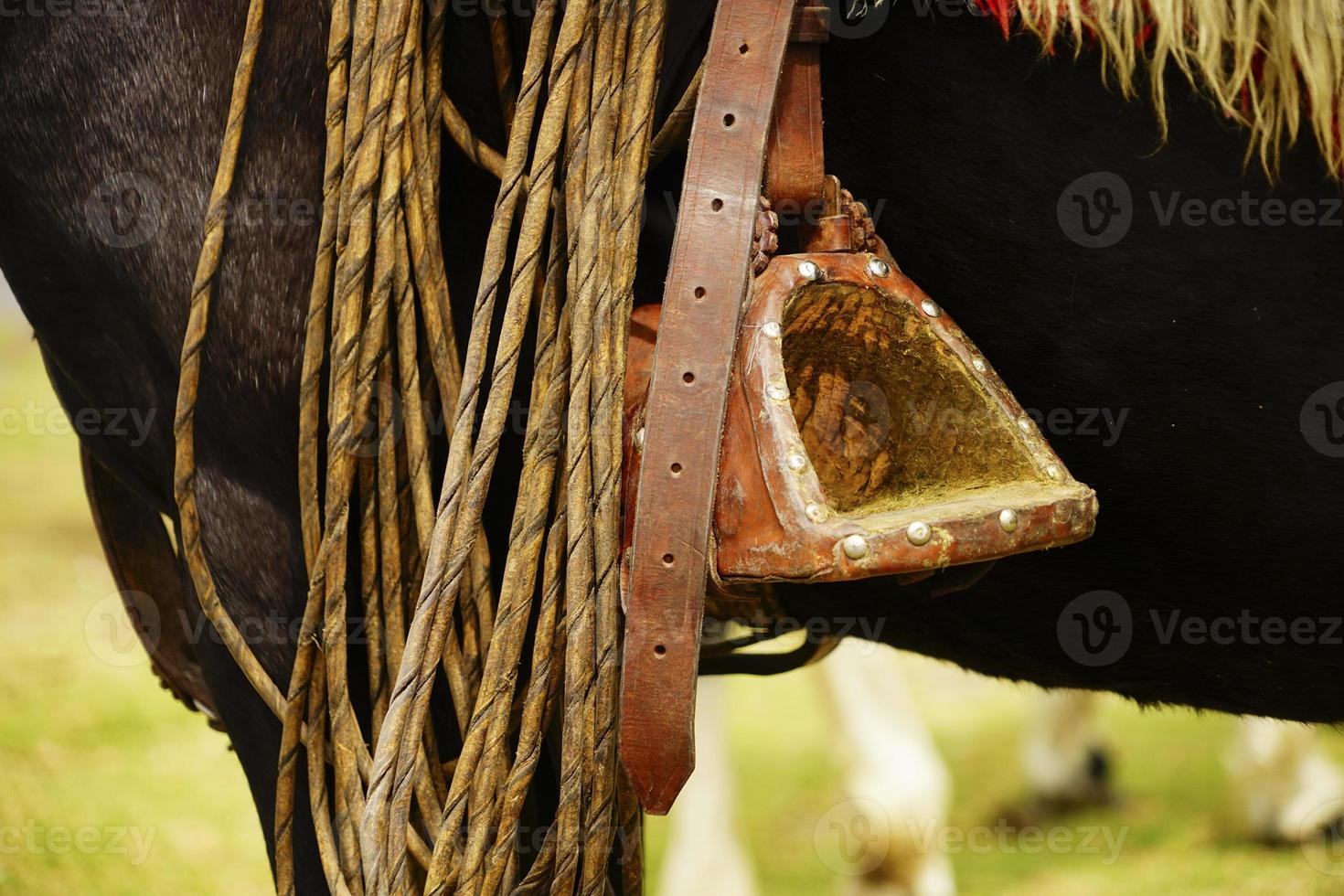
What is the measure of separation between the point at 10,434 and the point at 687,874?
6680mm

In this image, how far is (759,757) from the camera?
4.84 m

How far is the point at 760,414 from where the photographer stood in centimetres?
101

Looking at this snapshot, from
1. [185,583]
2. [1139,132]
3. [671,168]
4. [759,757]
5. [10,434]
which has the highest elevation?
[10,434]

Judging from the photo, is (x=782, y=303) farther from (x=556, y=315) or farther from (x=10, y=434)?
(x=10, y=434)

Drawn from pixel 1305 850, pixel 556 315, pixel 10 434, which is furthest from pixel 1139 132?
pixel 10 434

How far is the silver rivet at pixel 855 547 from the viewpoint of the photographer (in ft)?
3.15

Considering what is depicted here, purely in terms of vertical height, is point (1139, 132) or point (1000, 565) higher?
point (1139, 132)
